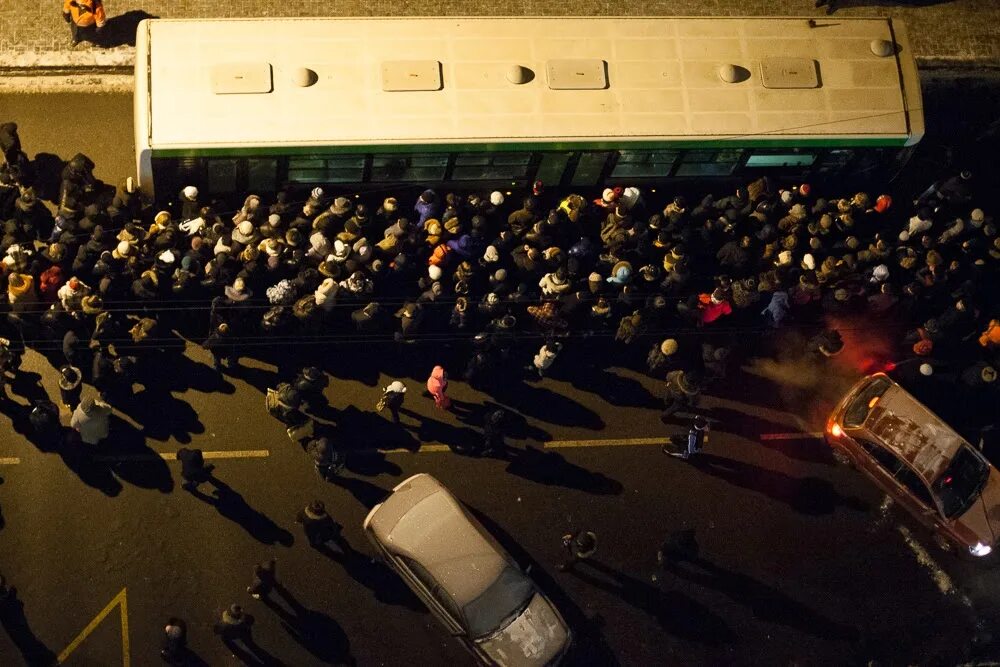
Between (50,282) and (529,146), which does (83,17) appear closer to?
(50,282)

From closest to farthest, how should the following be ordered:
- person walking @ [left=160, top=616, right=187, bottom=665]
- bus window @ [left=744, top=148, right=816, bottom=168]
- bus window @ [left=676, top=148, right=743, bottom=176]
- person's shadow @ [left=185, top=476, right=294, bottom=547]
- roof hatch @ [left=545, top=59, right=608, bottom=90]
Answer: person walking @ [left=160, top=616, right=187, bottom=665] < person's shadow @ [left=185, top=476, right=294, bottom=547] < roof hatch @ [left=545, top=59, right=608, bottom=90] < bus window @ [left=676, top=148, right=743, bottom=176] < bus window @ [left=744, top=148, right=816, bottom=168]

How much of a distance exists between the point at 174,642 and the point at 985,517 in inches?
542

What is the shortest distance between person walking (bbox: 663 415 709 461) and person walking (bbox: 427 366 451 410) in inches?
160

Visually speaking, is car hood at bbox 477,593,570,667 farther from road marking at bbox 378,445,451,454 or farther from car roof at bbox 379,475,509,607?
road marking at bbox 378,445,451,454

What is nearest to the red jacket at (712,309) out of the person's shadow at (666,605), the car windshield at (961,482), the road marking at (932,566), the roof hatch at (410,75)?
the car windshield at (961,482)

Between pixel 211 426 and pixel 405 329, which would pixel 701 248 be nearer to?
pixel 405 329

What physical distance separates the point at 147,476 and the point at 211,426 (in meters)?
1.33

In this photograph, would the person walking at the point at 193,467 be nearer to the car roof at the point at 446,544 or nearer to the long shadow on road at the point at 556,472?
the car roof at the point at 446,544

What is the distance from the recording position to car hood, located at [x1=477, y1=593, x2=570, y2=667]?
15977mm

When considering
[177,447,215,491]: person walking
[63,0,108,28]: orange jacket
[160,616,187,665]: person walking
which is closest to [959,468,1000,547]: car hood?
[177,447,215,491]: person walking

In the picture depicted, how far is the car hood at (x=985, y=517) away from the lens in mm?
17672

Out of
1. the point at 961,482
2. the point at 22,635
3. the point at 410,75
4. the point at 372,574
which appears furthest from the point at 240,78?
the point at 961,482

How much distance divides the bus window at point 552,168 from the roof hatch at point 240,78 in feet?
16.1

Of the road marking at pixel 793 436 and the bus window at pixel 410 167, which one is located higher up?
the bus window at pixel 410 167
